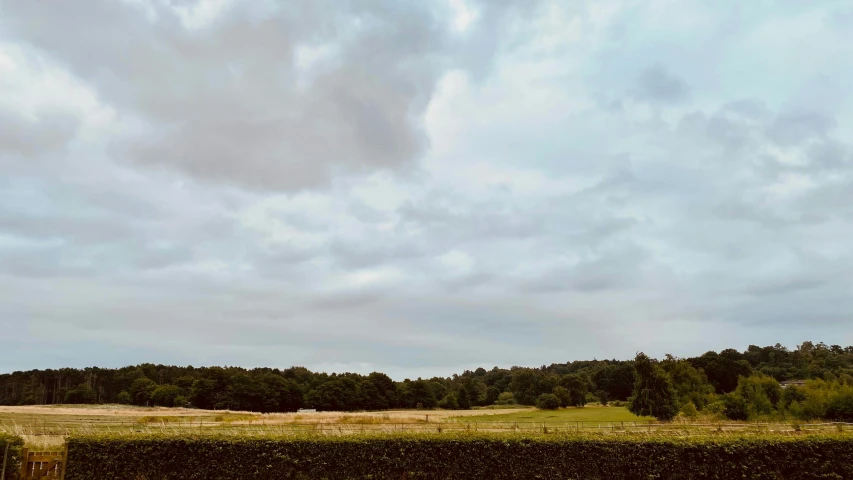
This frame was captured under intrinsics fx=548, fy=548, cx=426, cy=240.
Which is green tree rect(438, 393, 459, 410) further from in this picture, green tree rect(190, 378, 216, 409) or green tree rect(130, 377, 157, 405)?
green tree rect(130, 377, 157, 405)

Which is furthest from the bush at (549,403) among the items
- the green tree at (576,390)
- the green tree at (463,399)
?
the green tree at (463,399)

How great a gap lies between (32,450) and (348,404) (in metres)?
86.7

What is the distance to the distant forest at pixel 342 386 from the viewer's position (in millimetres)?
93438

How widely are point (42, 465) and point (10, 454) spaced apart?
1.11m

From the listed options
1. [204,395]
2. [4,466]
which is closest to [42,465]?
[4,466]

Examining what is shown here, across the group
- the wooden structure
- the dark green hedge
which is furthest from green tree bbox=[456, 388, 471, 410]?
the wooden structure

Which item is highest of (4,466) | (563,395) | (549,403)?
(4,466)

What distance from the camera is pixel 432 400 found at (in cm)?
11250

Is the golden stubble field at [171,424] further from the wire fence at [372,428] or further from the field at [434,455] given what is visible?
the field at [434,455]

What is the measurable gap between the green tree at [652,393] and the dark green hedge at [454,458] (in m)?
38.0

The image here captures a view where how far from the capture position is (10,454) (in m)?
18.3

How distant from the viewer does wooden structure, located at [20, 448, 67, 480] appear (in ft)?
61.4

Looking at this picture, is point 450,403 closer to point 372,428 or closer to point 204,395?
point 204,395

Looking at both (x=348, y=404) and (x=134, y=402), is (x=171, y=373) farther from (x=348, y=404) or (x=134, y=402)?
(x=348, y=404)
